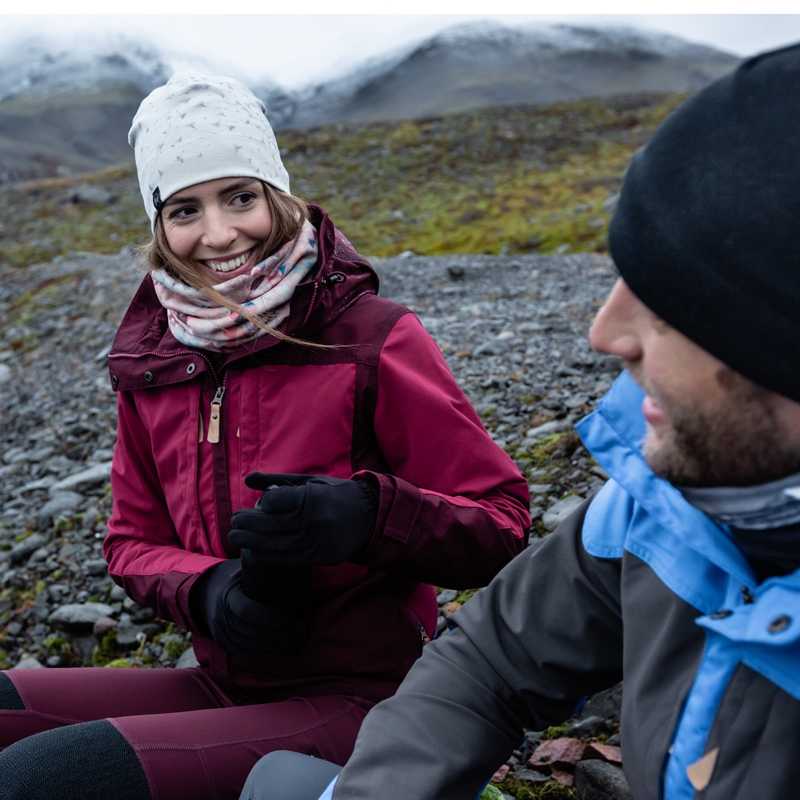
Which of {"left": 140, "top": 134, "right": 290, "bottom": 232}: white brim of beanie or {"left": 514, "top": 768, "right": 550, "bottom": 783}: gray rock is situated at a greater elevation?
{"left": 140, "top": 134, "right": 290, "bottom": 232}: white brim of beanie

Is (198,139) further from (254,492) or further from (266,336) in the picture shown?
(254,492)

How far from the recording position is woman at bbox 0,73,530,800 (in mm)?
2578

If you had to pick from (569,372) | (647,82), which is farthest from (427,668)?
(647,82)

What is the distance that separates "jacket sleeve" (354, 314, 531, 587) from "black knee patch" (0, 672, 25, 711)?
143cm

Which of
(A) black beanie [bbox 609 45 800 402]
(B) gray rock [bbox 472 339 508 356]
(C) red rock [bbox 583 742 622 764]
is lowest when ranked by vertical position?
(B) gray rock [bbox 472 339 508 356]

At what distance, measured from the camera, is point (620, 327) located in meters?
1.73

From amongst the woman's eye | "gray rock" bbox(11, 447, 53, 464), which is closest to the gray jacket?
the woman's eye

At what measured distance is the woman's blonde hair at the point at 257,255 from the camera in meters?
3.10

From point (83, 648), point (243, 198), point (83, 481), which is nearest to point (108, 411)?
point (83, 481)

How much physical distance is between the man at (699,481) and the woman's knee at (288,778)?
266 millimetres

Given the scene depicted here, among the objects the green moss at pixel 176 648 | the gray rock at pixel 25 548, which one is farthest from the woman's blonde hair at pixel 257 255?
the gray rock at pixel 25 548

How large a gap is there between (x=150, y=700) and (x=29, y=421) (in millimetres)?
7540

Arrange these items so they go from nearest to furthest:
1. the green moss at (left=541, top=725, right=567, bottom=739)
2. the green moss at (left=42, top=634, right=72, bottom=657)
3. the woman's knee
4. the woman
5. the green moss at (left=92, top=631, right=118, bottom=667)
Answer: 1. the woman's knee
2. the woman
3. the green moss at (left=541, top=725, right=567, bottom=739)
4. the green moss at (left=92, top=631, right=118, bottom=667)
5. the green moss at (left=42, top=634, right=72, bottom=657)

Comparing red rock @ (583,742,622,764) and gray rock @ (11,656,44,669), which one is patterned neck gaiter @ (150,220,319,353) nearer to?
red rock @ (583,742,622,764)
